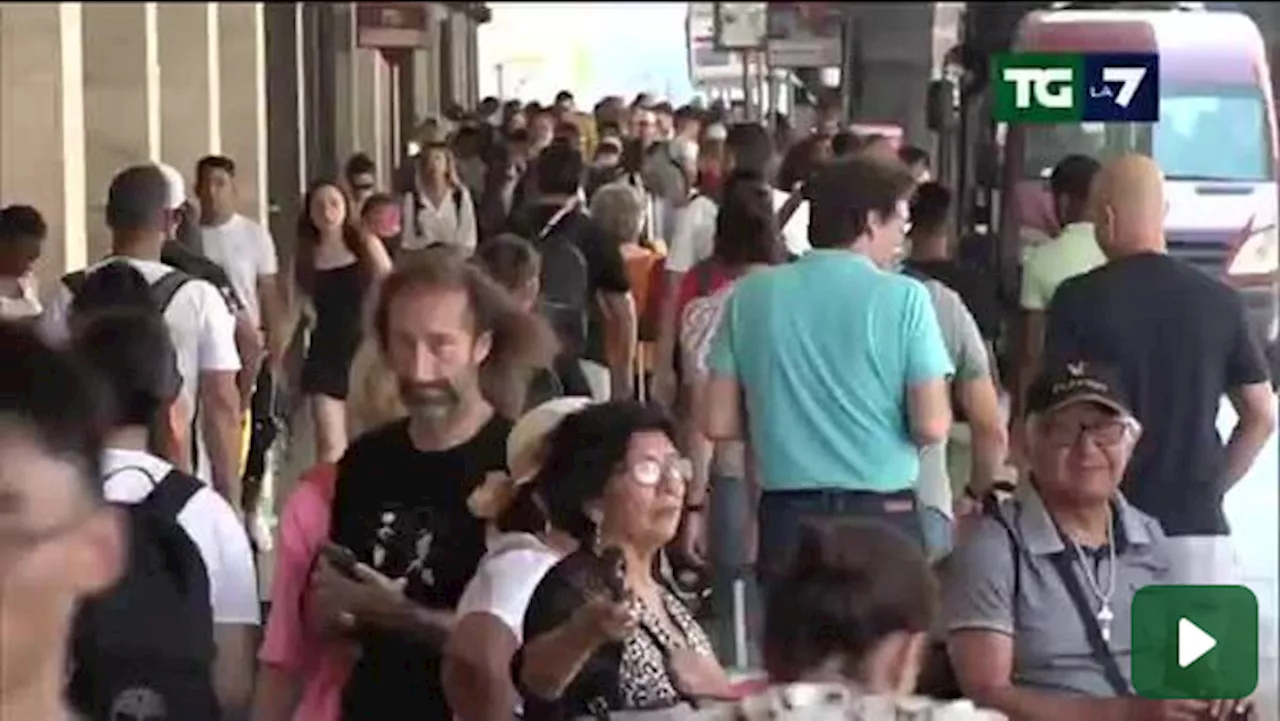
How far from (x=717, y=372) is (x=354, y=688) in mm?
1112

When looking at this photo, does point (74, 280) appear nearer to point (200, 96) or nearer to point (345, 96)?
point (345, 96)

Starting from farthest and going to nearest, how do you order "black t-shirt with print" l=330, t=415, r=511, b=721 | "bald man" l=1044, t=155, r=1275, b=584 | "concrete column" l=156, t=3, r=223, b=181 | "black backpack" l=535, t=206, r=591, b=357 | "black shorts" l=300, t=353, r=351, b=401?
"concrete column" l=156, t=3, r=223, b=181 < "black backpack" l=535, t=206, r=591, b=357 < "black shorts" l=300, t=353, r=351, b=401 < "bald man" l=1044, t=155, r=1275, b=584 < "black t-shirt with print" l=330, t=415, r=511, b=721

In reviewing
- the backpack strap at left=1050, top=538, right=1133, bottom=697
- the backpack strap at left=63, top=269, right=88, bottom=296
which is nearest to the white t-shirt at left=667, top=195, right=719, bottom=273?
the backpack strap at left=63, top=269, right=88, bottom=296

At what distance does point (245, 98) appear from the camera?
705 cm

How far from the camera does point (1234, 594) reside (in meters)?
3.96

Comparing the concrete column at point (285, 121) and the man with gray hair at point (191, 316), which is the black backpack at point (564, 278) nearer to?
the man with gray hair at point (191, 316)

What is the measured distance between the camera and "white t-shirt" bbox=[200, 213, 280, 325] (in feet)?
18.1

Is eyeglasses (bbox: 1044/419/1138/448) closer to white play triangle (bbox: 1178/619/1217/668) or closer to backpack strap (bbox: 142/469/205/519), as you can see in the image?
white play triangle (bbox: 1178/619/1217/668)

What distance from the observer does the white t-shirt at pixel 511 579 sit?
3373 mm

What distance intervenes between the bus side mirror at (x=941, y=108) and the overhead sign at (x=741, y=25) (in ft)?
1.09

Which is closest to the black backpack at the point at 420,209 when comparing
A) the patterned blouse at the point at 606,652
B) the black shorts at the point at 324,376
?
the black shorts at the point at 324,376

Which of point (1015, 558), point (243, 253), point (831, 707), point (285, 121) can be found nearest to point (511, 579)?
point (1015, 558)

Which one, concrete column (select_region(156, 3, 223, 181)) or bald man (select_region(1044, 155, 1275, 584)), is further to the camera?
concrete column (select_region(156, 3, 223, 181))

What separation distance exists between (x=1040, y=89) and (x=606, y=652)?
1474mm
